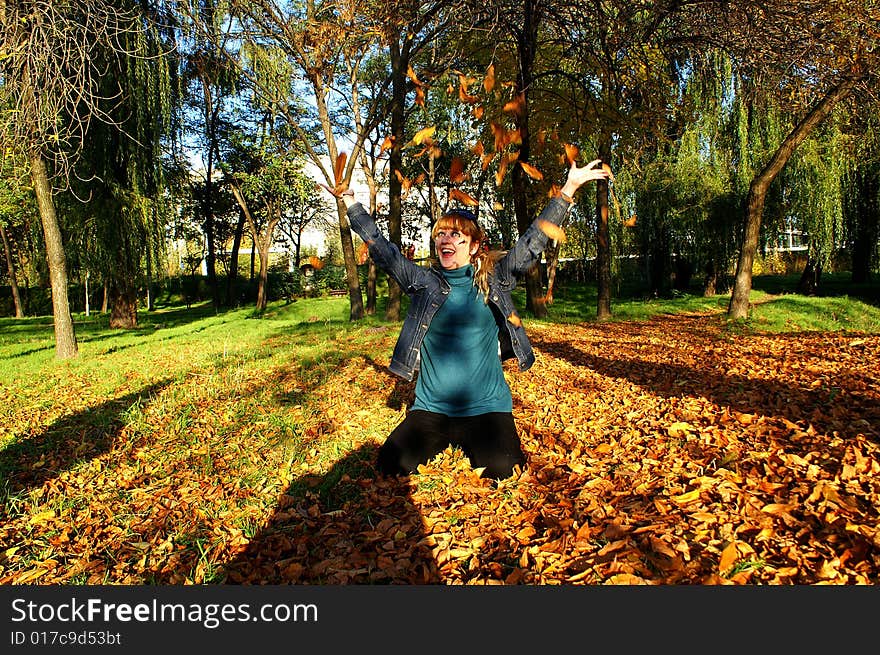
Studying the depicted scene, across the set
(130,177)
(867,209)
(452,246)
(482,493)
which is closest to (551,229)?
(452,246)

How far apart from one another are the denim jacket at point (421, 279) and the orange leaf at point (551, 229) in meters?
0.06

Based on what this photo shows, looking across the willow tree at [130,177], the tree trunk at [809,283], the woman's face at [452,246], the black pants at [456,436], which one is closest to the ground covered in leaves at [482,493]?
the black pants at [456,436]

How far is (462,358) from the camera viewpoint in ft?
11.2

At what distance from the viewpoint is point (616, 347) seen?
8414 millimetres

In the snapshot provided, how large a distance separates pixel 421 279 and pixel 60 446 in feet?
12.6

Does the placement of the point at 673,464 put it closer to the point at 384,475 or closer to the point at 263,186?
the point at 384,475

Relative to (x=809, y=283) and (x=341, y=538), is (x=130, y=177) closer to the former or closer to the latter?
(x=341, y=538)

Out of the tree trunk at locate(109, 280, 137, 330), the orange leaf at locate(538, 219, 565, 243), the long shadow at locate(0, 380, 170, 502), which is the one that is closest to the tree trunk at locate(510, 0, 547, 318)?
the orange leaf at locate(538, 219, 565, 243)

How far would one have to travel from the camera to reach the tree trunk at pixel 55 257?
877 centimetres

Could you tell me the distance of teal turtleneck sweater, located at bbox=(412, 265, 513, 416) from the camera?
342 cm

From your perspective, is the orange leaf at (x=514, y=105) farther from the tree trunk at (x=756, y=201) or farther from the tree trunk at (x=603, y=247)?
the tree trunk at (x=756, y=201)

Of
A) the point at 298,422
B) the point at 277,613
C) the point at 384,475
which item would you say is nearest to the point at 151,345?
the point at 298,422

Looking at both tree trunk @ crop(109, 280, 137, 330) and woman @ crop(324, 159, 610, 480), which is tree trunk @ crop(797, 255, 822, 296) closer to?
woman @ crop(324, 159, 610, 480)

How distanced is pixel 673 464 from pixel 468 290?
180 cm
